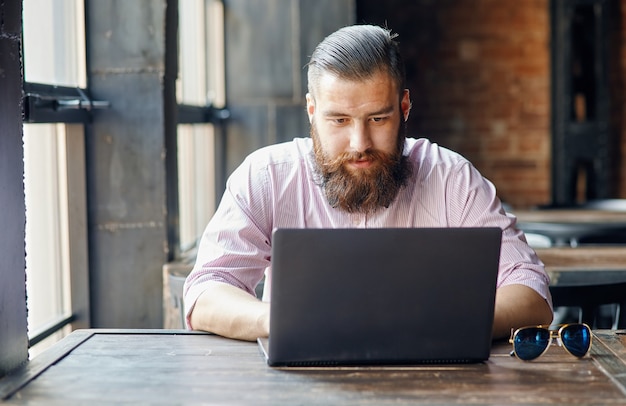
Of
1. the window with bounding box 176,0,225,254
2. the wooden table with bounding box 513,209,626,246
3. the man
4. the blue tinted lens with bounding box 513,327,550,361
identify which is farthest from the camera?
the window with bounding box 176,0,225,254

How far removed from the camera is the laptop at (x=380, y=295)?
1.58m

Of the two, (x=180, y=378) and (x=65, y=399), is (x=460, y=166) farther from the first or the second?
(x=65, y=399)

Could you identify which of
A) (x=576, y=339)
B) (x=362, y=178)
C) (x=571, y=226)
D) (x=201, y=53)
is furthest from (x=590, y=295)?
(x=201, y=53)

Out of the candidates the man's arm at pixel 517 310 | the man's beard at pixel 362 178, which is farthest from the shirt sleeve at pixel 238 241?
the man's arm at pixel 517 310

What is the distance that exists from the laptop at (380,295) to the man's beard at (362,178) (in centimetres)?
64

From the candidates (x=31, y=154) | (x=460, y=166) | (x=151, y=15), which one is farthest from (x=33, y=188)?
(x=460, y=166)

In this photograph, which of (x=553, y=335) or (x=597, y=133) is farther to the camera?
(x=597, y=133)

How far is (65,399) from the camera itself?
4.97 ft

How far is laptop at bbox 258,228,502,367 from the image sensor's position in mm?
1580

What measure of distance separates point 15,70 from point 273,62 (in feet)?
11.7

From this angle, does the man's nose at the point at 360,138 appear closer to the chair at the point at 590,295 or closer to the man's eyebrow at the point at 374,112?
the man's eyebrow at the point at 374,112

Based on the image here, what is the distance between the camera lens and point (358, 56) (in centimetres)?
221

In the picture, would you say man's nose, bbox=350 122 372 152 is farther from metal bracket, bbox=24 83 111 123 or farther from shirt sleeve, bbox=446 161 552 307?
metal bracket, bbox=24 83 111 123

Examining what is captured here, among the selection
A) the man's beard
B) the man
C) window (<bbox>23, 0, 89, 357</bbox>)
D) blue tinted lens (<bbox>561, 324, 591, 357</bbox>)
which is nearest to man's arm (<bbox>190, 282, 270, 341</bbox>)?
the man
